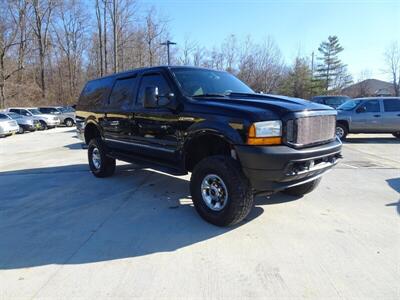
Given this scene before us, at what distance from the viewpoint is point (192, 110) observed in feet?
14.9

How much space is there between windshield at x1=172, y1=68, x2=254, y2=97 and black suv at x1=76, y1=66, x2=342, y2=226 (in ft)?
0.06

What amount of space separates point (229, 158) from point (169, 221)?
1233 millimetres

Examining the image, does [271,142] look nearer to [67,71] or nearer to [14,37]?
[14,37]

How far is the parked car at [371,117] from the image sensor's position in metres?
13.8

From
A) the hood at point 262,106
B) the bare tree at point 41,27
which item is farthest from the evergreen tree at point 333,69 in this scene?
the hood at point 262,106

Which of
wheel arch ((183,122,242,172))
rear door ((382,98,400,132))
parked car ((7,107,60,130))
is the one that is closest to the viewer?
wheel arch ((183,122,242,172))

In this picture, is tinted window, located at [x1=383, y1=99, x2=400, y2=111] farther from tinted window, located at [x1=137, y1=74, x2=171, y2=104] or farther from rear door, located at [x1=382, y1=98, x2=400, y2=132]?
tinted window, located at [x1=137, y1=74, x2=171, y2=104]

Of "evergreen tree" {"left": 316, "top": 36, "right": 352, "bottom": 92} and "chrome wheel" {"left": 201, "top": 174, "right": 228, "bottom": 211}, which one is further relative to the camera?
"evergreen tree" {"left": 316, "top": 36, "right": 352, "bottom": 92}

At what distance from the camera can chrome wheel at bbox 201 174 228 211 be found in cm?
429

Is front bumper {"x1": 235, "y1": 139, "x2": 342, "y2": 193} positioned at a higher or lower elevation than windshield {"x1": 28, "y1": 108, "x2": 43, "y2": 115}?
lower

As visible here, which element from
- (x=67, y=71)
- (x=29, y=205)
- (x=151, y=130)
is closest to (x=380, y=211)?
(x=151, y=130)

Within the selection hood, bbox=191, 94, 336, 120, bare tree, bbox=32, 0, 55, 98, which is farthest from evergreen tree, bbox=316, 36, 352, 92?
hood, bbox=191, 94, 336, 120

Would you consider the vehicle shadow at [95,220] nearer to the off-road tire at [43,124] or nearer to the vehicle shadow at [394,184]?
the vehicle shadow at [394,184]

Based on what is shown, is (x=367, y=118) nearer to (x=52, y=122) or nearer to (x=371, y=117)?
(x=371, y=117)
